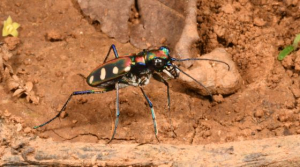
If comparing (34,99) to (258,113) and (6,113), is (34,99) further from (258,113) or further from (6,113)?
(258,113)

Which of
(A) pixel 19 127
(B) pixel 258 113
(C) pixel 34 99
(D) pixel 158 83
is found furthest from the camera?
(D) pixel 158 83

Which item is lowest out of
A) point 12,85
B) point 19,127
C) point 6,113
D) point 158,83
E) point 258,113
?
point 19,127

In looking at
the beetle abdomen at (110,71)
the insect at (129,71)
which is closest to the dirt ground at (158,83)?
the insect at (129,71)

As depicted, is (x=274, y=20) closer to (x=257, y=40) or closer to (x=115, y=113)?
(x=257, y=40)

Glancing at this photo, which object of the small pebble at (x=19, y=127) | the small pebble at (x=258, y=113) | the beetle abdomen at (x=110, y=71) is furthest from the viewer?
the small pebble at (x=258, y=113)

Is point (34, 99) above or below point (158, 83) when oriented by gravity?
below

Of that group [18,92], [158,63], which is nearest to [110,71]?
[158,63]

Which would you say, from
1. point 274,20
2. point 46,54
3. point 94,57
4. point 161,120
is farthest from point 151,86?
point 274,20

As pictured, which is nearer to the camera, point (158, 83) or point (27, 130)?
point (27, 130)

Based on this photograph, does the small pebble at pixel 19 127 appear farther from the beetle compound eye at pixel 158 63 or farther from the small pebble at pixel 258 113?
the small pebble at pixel 258 113
